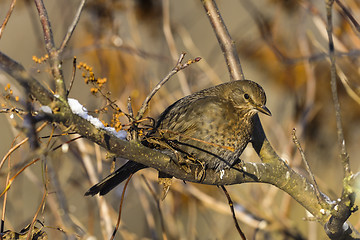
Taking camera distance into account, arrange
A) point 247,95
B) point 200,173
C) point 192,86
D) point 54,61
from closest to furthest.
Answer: point 54,61, point 200,173, point 247,95, point 192,86

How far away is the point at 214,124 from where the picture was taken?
311cm

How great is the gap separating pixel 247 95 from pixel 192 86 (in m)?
1.84

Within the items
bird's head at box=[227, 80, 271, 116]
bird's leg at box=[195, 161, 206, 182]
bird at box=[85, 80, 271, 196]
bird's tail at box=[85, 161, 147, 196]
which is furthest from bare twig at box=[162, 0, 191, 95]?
bird's leg at box=[195, 161, 206, 182]

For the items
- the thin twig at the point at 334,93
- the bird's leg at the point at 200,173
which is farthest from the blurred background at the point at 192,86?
the thin twig at the point at 334,93

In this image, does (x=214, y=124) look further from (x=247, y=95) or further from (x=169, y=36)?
(x=169, y=36)

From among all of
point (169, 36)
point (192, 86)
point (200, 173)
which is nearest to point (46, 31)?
point (200, 173)

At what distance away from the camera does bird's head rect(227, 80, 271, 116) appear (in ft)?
10.7

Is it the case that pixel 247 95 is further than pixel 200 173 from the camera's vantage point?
Yes

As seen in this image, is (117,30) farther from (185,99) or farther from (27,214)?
(27,214)

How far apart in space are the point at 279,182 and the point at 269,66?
10.0 feet

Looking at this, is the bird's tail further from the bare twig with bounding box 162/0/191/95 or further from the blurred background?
the bare twig with bounding box 162/0/191/95

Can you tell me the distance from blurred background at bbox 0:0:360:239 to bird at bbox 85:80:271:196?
0.96m

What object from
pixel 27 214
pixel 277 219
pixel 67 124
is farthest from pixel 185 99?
pixel 27 214

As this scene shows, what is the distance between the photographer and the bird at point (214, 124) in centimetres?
296
